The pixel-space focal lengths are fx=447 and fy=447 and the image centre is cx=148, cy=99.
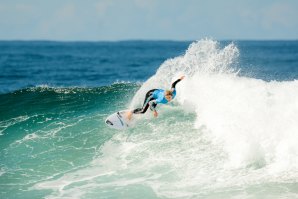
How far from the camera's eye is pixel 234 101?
15641 millimetres

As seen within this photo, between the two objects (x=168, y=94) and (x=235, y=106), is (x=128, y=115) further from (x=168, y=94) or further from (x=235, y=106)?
(x=235, y=106)

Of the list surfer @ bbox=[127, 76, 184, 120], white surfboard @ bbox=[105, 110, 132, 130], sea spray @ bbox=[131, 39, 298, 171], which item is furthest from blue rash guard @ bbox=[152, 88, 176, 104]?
sea spray @ bbox=[131, 39, 298, 171]

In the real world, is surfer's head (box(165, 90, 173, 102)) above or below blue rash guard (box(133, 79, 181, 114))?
below

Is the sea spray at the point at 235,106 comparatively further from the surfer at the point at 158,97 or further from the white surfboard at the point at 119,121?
the white surfboard at the point at 119,121

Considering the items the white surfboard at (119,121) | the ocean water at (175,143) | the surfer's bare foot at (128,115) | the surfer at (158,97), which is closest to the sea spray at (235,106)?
the ocean water at (175,143)

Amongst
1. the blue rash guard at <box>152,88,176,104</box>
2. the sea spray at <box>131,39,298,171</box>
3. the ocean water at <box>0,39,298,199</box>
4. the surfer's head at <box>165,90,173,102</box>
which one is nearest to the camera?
the ocean water at <box>0,39,298,199</box>

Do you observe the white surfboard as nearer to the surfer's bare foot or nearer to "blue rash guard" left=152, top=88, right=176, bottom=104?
the surfer's bare foot

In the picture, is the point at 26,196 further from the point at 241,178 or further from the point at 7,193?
the point at 241,178

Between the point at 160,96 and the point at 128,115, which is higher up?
the point at 128,115

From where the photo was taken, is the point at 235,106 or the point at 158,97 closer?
the point at 158,97

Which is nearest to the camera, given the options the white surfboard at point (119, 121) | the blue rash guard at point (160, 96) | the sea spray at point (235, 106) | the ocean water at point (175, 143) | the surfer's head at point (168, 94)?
the ocean water at point (175, 143)

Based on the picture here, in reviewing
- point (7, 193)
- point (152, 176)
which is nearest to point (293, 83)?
point (152, 176)

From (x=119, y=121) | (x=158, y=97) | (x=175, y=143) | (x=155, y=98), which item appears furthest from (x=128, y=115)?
(x=175, y=143)

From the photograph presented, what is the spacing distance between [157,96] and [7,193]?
5497mm
